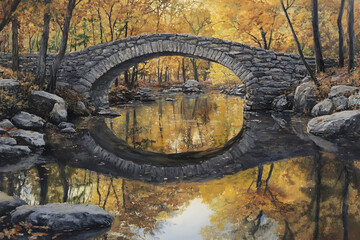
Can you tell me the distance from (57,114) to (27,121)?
110 centimetres

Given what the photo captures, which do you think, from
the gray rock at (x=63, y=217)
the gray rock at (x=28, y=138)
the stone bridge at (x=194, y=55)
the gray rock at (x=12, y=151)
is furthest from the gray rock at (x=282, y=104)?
the gray rock at (x=63, y=217)

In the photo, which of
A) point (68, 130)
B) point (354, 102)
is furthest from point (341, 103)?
point (68, 130)

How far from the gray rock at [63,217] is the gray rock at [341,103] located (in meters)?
7.86

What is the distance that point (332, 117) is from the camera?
8.05 meters

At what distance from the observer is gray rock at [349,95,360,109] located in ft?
28.6

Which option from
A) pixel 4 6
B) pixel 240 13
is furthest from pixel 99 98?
pixel 240 13

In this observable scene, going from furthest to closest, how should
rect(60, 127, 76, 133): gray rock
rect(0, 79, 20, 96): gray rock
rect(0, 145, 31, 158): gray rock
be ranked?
1. rect(0, 79, 20, 96): gray rock
2. rect(60, 127, 76, 133): gray rock
3. rect(0, 145, 31, 158): gray rock

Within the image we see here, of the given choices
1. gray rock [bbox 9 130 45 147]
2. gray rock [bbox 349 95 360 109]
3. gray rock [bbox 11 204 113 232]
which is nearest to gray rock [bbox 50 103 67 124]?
gray rock [bbox 9 130 45 147]

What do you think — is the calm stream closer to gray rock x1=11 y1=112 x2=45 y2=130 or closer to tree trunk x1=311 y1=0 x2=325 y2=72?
gray rock x1=11 y1=112 x2=45 y2=130

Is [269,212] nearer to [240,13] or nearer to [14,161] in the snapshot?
[14,161]

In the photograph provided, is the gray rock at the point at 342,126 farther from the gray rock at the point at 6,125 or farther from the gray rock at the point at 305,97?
the gray rock at the point at 6,125

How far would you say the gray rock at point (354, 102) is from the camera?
870 cm

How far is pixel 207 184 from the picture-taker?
15.3 ft

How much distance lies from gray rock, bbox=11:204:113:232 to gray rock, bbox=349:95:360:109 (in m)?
7.74
